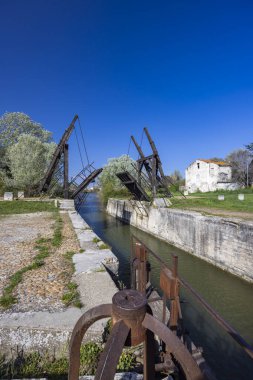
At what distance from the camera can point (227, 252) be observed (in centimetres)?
1015

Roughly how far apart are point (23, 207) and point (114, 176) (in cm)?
2314

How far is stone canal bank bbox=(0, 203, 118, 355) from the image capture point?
2.82 meters

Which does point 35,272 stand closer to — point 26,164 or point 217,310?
point 217,310

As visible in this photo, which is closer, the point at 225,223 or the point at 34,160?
the point at 225,223

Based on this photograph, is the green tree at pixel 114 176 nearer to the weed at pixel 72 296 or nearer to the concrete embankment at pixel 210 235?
Answer: the concrete embankment at pixel 210 235

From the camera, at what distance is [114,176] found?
4066 cm

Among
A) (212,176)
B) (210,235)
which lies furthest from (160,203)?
(212,176)

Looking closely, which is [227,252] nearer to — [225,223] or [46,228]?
[225,223]

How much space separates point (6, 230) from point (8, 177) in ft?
65.5

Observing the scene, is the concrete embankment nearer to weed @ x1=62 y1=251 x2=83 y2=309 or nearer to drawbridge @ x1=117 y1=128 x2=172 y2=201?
drawbridge @ x1=117 y1=128 x2=172 y2=201

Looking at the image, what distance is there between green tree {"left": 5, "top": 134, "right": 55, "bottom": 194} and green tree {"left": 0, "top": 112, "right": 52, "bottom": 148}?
463 cm

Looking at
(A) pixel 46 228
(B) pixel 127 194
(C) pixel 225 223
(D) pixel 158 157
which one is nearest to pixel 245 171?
(B) pixel 127 194

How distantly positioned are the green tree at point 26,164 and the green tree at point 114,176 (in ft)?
40.5

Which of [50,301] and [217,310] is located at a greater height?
[50,301]
